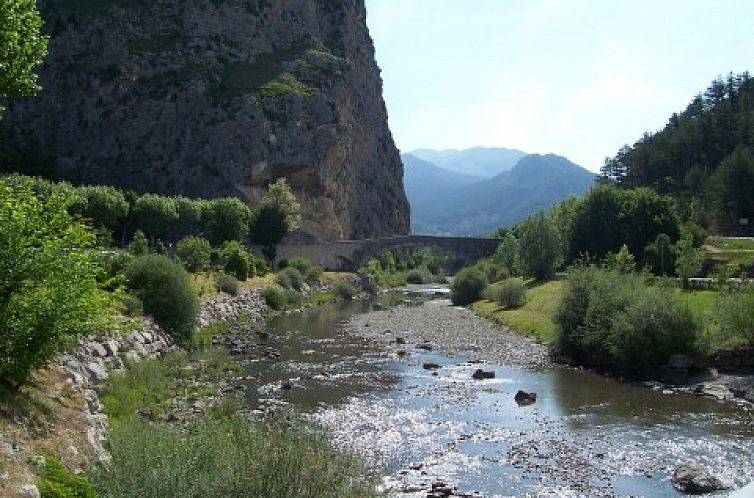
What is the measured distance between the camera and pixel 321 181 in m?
145

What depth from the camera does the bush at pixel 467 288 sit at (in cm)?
8812

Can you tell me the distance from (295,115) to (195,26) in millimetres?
32802

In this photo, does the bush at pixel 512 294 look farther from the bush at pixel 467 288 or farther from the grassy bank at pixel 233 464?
the grassy bank at pixel 233 464

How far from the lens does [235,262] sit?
7831cm

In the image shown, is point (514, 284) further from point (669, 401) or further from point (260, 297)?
point (669, 401)

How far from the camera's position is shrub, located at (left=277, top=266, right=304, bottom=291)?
88.4m

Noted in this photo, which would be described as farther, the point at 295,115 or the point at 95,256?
the point at 295,115

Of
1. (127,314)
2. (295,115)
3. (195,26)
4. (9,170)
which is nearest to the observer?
(127,314)

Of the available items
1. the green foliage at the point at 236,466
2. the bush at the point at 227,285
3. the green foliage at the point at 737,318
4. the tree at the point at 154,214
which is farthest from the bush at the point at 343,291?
the green foliage at the point at 236,466

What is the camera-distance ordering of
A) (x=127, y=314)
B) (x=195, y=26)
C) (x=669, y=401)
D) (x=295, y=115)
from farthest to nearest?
(x=195, y=26), (x=295, y=115), (x=127, y=314), (x=669, y=401)

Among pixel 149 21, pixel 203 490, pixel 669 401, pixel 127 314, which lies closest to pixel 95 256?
pixel 203 490

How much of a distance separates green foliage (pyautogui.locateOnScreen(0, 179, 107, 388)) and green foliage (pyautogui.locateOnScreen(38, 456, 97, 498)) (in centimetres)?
304

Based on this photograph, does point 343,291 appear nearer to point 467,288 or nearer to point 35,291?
point 467,288

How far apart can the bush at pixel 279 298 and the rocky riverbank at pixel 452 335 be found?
32.1 feet
